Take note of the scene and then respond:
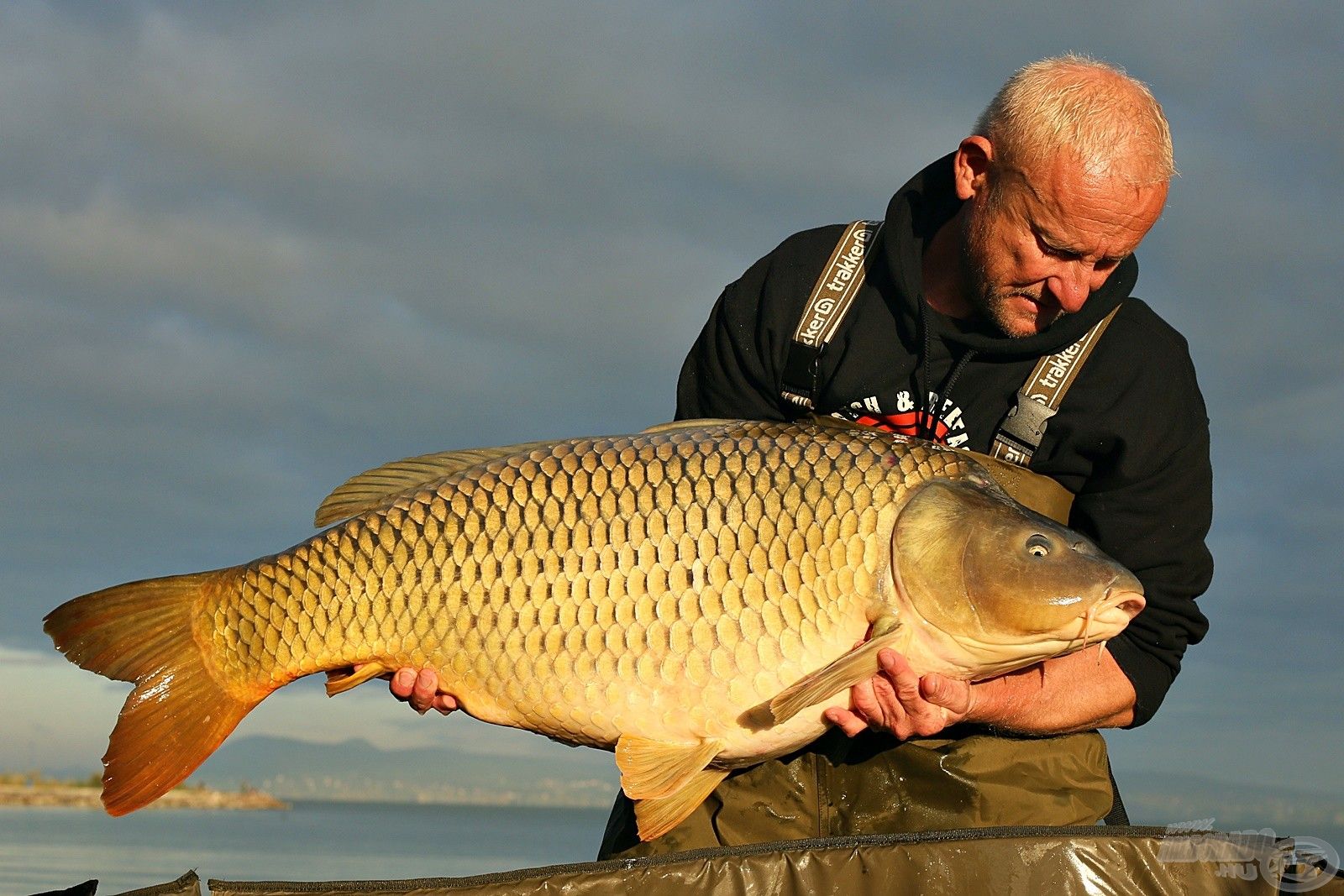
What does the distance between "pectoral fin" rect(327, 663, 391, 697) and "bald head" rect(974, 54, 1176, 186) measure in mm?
1521

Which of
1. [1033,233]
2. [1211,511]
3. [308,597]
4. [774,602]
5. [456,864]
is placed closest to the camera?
[774,602]

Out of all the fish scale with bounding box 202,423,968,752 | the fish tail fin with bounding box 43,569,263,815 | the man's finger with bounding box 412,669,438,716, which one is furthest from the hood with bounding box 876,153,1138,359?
the fish tail fin with bounding box 43,569,263,815

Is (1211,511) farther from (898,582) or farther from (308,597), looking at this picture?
(308,597)

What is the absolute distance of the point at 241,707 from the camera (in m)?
2.49

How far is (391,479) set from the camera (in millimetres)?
2627

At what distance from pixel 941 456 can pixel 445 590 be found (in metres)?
0.89

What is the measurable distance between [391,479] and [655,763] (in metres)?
0.74

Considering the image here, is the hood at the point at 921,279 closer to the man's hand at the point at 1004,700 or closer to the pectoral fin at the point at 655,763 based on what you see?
the man's hand at the point at 1004,700

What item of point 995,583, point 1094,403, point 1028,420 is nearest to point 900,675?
point 995,583

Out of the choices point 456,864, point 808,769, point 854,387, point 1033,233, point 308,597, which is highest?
point 1033,233

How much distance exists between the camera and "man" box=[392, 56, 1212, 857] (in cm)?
261

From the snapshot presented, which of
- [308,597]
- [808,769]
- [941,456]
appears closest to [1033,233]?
[941,456]

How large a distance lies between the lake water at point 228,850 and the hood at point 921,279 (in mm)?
2195

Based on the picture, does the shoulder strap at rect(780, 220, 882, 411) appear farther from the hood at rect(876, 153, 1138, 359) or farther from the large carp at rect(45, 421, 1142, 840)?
the large carp at rect(45, 421, 1142, 840)
